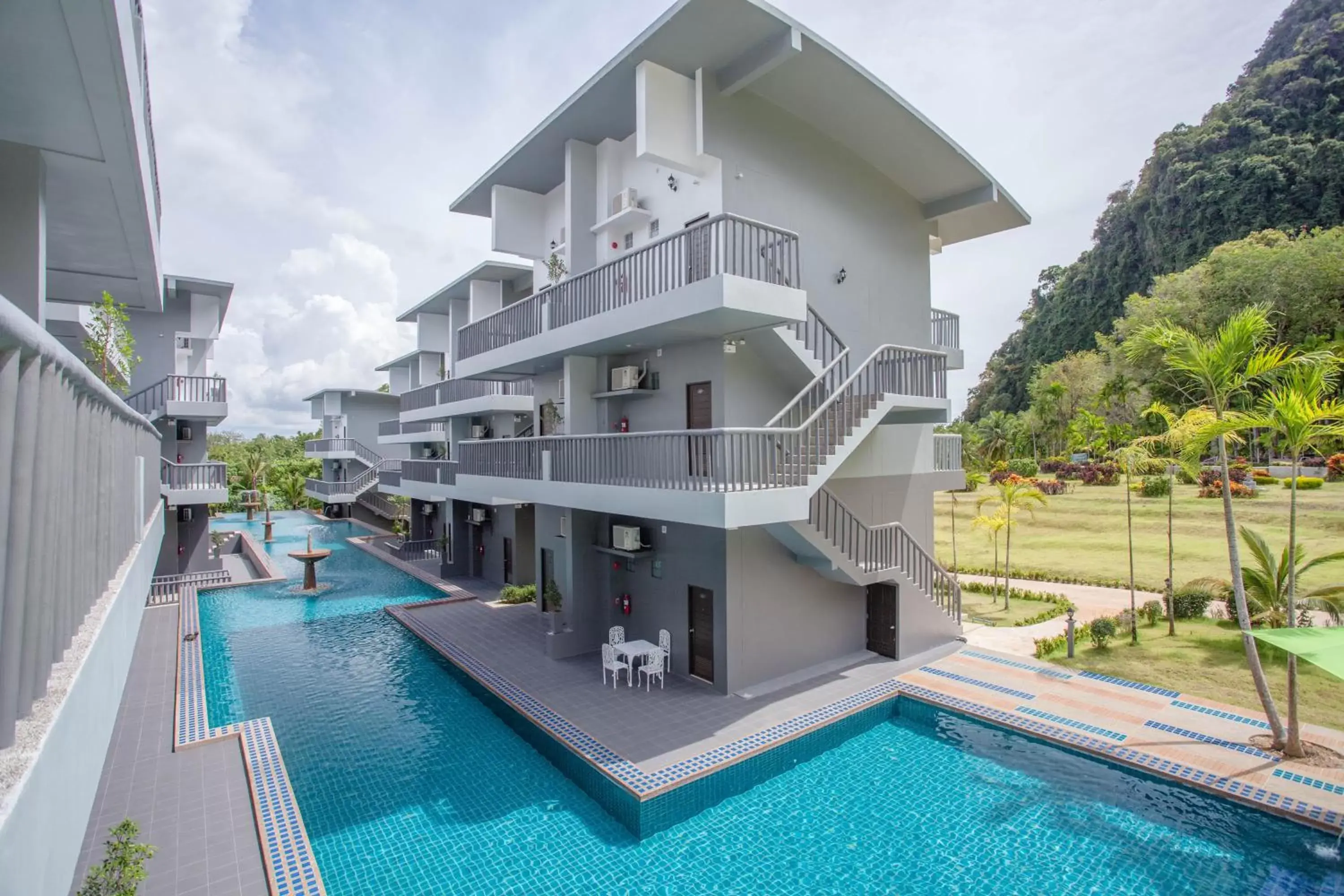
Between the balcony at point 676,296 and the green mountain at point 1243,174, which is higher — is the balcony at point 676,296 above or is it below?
below

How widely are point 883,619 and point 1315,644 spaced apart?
25.5ft

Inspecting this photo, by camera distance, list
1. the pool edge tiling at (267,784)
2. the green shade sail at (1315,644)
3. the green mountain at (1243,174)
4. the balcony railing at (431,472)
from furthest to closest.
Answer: the green mountain at (1243,174) < the balcony railing at (431,472) < the green shade sail at (1315,644) < the pool edge tiling at (267,784)

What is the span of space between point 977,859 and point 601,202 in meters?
14.0

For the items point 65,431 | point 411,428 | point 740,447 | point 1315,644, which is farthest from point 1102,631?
point 411,428

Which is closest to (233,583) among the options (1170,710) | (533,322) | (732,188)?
(533,322)

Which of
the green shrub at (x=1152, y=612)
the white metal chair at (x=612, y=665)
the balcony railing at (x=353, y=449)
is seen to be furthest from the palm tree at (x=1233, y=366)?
the balcony railing at (x=353, y=449)

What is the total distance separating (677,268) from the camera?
1150cm

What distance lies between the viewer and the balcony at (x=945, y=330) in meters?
17.1

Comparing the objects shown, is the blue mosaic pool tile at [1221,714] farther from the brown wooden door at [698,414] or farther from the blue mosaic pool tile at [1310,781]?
the brown wooden door at [698,414]

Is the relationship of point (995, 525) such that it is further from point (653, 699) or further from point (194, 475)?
point (194, 475)

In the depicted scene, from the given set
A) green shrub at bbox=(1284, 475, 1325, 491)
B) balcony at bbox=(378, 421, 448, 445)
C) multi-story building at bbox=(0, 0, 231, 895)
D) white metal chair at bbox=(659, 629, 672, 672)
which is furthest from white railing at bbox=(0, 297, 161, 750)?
green shrub at bbox=(1284, 475, 1325, 491)

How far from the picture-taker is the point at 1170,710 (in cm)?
1173

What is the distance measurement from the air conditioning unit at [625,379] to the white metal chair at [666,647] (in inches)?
209

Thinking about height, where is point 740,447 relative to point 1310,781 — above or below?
above
